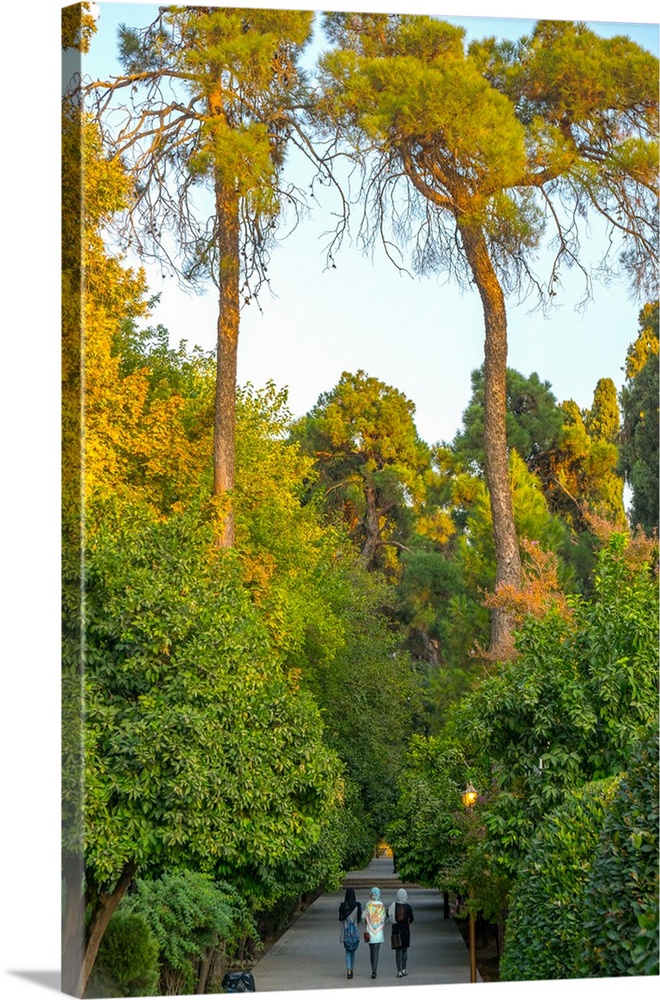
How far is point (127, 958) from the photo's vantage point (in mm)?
10539

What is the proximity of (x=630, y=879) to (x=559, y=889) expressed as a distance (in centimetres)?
217

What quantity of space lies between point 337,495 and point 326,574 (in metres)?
0.75

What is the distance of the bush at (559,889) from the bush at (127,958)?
106 inches

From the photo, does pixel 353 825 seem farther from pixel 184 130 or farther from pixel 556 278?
pixel 184 130

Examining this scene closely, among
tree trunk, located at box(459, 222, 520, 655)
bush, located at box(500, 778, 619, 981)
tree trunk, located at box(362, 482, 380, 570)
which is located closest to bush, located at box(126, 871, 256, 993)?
tree trunk, located at box(362, 482, 380, 570)

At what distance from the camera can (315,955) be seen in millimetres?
16109

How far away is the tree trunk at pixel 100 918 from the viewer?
9.03m

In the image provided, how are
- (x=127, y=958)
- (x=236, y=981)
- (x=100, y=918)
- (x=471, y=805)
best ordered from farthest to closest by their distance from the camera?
1. (x=471, y=805)
2. (x=236, y=981)
3. (x=127, y=958)
4. (x=100, y=918)

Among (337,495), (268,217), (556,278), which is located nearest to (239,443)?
(337,495)

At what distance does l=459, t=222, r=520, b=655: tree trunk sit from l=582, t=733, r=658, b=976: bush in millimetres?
4846

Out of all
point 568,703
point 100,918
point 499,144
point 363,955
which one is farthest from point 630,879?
point 363,955

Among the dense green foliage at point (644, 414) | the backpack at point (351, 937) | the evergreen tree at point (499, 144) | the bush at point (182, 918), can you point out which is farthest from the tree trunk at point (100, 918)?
the dense green foliage at point (644, 414)

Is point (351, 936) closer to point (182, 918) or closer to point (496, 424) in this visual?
point (182, 918)

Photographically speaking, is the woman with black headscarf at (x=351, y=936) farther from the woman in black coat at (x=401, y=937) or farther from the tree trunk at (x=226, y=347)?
the tree trunk at (x=226, y=347)
